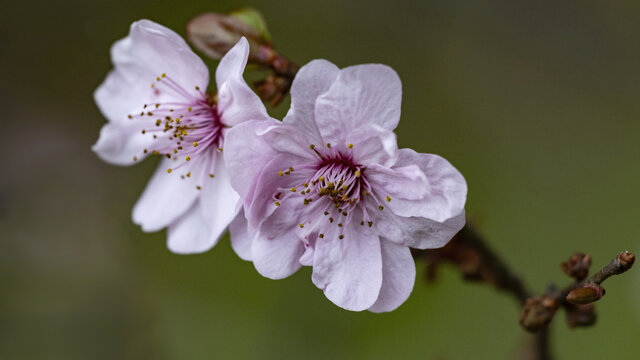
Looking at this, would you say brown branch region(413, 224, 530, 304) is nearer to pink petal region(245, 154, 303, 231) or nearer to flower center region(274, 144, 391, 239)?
flower center region(274, 144, 391, 239)

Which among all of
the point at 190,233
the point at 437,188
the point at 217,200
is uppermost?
the point at 437,188

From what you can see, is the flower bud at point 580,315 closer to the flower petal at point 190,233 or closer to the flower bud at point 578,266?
the flower bud at point 578,266

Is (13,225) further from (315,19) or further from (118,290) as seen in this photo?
(315,19)

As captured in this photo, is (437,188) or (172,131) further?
(172,131)

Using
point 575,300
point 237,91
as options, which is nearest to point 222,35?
point 237,91

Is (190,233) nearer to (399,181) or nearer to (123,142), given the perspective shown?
(123,142)

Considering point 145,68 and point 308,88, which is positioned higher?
point 308,88

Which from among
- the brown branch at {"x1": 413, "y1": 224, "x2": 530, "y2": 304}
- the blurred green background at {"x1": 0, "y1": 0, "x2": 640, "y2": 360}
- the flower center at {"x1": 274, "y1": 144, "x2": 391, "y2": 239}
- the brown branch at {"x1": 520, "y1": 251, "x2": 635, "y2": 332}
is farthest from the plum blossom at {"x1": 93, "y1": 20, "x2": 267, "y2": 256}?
the blurred green background at {"x1": 0, "y1": 0, "x2": 640, "y2": 360}

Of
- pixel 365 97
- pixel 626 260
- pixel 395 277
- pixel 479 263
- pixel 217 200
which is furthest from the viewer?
pixel 479 263
